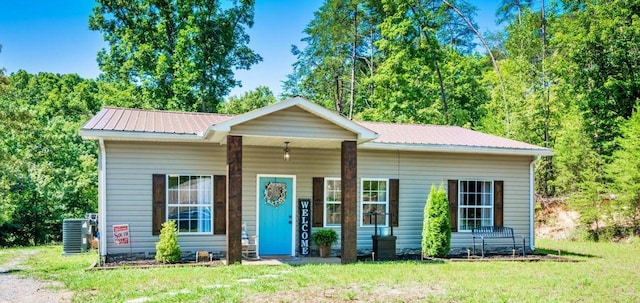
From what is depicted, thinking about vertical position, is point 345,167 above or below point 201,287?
above

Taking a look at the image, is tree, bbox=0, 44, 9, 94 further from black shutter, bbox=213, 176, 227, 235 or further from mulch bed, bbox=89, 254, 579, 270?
black shutter, bbox=213, 176, 227, 235

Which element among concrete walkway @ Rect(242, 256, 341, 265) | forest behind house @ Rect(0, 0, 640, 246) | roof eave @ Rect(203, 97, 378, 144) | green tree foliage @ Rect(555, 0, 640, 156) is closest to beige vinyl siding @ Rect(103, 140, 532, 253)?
concrete walkway @ Rect(242, 256, 341, 265)

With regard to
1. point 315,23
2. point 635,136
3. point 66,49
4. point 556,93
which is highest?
point 315,23

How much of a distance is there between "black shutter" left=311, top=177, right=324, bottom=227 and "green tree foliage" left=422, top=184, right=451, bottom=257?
231 cm

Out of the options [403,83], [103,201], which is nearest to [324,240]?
[103,201]

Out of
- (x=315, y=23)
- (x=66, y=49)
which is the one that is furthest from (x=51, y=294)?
(x=315, y=23)

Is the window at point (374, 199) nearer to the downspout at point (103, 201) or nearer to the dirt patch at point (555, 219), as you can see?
the downspout at point (103, 201)

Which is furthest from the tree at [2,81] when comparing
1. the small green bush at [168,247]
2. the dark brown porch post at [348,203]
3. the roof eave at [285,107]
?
the dark brown porch post at [348,203]

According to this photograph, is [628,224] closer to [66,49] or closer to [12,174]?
[12,174]

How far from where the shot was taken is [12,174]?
1695 cm

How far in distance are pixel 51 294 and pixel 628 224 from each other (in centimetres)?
1584

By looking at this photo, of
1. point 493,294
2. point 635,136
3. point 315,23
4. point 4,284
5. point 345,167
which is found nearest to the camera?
point 493,294

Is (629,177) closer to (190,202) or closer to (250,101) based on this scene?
(190,202)

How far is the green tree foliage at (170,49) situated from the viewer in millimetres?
21766
